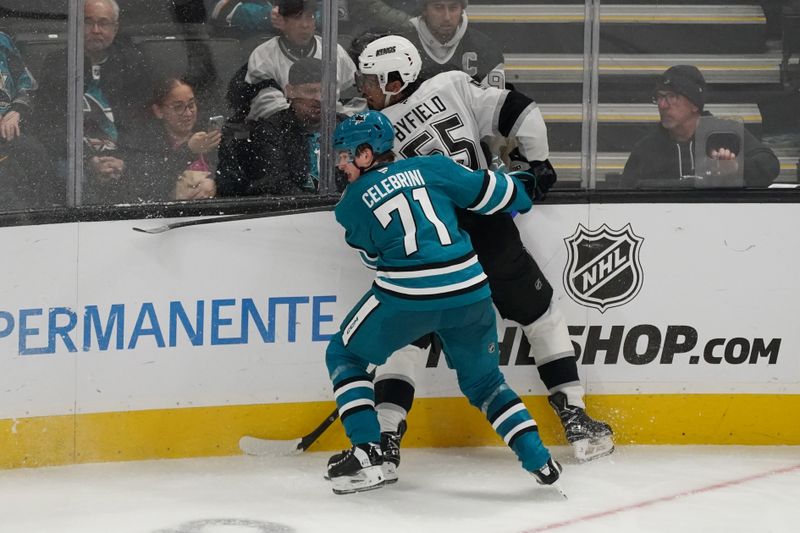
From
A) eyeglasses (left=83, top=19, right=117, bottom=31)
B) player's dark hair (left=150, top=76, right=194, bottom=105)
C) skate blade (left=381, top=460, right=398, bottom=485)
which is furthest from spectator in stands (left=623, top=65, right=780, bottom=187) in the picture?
eyeglasses (left=83, top=19, right=117, bottom=31)

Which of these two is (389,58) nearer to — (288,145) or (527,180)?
(288,145)

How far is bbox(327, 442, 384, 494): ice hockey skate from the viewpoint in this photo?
12.7ft

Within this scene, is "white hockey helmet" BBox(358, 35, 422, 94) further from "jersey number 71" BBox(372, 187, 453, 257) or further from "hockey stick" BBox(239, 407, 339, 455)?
"hockey stick" BBox(239, 407, 339, 455)

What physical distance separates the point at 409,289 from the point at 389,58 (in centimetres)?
77

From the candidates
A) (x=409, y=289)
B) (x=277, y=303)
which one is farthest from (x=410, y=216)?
(x=277, y=303)

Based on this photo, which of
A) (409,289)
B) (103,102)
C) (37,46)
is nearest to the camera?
(409,289)

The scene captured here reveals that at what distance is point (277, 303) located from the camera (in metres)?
4.33

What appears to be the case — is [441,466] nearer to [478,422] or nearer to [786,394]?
[478,422]

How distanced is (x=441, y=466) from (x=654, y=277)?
93cm

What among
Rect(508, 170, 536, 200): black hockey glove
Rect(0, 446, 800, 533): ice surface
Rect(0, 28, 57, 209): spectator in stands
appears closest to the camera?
Rect(0, 446, 800, 533): ice surface

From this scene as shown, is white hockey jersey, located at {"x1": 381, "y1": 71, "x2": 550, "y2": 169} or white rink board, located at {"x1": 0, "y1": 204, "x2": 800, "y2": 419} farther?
white hockey jersey, located at {"x1": 381, "y1": 71, "x2": 550, "y2": 169}

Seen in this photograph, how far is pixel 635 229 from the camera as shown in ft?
14.6

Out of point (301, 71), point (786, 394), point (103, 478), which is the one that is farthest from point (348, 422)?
point (786, 394)

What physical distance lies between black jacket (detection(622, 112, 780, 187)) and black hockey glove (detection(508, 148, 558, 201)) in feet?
1.06
